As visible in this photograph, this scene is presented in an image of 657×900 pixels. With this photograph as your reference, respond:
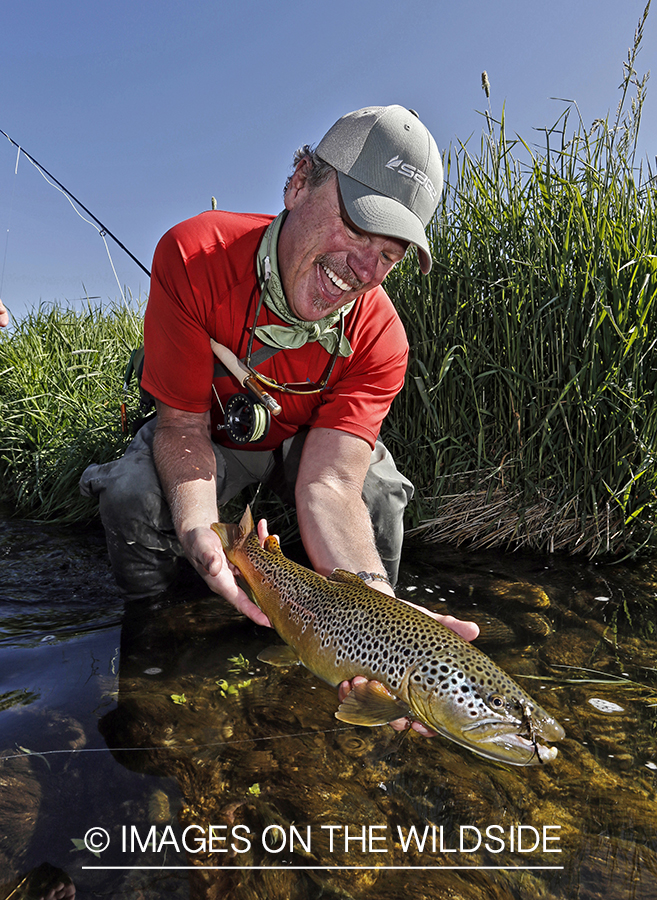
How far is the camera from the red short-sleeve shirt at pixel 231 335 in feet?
11.1

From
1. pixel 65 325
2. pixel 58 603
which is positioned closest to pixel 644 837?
pixel 58 603

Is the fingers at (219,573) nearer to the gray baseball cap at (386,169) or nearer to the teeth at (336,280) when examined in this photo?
the teeth at (336,280)

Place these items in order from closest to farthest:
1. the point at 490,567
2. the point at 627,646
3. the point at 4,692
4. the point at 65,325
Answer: the point at 4,692
the point at 627,646
the point at 490,567
the point at 65,325

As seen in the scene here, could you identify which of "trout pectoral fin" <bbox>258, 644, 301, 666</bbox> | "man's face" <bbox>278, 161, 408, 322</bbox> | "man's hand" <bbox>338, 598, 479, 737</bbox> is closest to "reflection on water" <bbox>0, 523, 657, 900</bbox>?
"man's hand" <bbox>338, 598, 479, 737</bbox>

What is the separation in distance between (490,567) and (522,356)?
1498 millimetres

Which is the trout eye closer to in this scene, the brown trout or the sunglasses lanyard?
the brown trout

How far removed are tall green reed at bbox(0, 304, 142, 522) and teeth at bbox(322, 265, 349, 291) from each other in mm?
2654

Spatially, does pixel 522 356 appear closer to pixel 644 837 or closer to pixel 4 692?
pixel 644 837

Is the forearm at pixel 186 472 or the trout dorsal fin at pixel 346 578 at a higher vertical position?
the forearm at pixel 186 472

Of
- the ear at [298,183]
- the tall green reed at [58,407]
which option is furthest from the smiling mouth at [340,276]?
the tall green reed at [58,407]

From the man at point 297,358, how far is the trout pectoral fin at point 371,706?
75cm

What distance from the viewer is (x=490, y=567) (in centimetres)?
437

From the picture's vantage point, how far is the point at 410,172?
3074mm

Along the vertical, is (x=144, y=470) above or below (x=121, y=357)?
below
